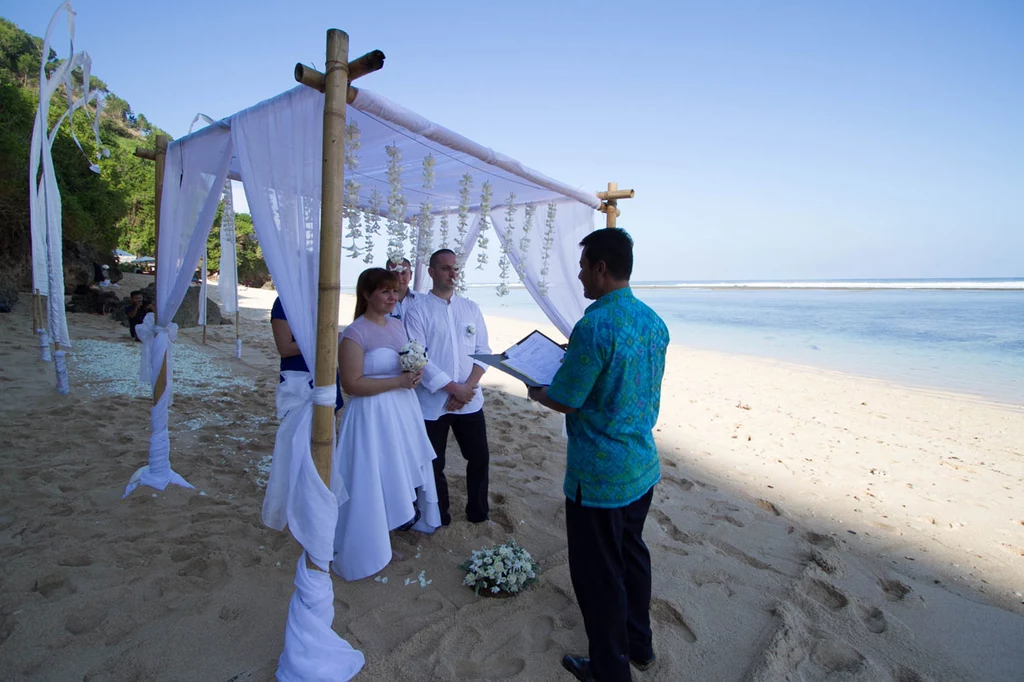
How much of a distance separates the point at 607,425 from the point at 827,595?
1910mm

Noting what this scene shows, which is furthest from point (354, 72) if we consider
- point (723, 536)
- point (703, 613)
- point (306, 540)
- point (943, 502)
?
point (943, 502)

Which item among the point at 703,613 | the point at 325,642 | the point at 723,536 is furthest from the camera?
the point at 723,536

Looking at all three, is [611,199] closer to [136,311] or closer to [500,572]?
[500,572]

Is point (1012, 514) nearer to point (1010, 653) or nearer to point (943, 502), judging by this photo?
point (943, 502)

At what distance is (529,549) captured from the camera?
9.97 feet

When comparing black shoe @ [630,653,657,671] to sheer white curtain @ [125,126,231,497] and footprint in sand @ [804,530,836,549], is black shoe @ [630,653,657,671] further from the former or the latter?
sheer white curtain @ [125,126,231,497]

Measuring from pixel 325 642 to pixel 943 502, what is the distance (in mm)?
4777

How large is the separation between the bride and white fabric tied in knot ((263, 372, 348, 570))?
1.13ft

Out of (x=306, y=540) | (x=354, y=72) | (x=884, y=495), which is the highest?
(x=354, y=72)

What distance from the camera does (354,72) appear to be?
6.92ft

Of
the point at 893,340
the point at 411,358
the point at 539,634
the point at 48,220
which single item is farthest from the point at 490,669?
the point at 893,340

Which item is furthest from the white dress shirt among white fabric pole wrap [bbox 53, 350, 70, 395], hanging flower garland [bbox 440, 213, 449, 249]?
white fabric pole wrap [bbox 53, 350, 70, 395]

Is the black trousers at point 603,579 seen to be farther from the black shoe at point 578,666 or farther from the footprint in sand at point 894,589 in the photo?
the footprint in sand at point 894,589

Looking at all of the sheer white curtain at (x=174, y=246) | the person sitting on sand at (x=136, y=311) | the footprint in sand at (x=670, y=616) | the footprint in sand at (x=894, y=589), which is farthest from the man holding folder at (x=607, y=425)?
the person sitting on sand at (x=136, y=311)
